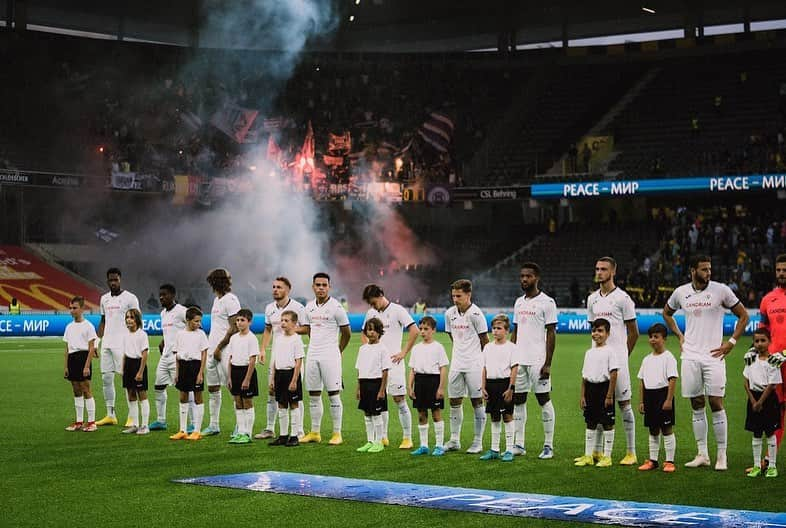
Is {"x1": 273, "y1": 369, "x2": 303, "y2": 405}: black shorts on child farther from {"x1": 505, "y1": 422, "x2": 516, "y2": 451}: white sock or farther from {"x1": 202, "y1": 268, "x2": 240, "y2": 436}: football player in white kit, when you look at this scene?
{"x1": 505, "y1": 422, "x2": 516, "y2": 451}: white sock

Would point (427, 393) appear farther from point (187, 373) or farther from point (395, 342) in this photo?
point (187, 373)

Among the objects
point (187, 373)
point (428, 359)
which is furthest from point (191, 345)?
point (428, 359)

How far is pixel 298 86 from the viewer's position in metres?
52.5

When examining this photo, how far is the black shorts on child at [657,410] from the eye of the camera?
12.0 metres

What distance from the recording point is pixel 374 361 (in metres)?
13.8

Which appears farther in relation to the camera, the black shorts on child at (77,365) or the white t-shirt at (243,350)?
Result: the black shorts on child at (77,365)

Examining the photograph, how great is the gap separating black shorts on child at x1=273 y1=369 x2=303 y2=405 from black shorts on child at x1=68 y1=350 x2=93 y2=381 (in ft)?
10.3

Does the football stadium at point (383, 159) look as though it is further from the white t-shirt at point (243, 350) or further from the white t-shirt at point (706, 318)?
the white t-shirt at point (706, 318)

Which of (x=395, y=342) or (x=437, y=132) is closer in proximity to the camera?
(x=395, y=342)

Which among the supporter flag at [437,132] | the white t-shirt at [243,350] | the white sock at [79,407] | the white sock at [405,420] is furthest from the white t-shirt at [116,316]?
the supporter flag at [437,132]

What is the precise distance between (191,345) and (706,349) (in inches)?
266

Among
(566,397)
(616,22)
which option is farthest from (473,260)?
(566,397)

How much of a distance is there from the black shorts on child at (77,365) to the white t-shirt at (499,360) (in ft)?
19.8

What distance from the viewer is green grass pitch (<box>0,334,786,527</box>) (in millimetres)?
9523
